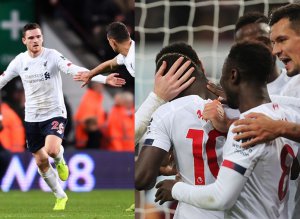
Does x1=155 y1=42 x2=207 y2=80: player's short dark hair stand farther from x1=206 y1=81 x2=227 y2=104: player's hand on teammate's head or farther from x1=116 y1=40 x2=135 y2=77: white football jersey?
x1=116 y1=40 x2=135 y2=77: white football jersey

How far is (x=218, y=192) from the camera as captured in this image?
2.05m

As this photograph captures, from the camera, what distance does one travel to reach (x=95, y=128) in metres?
5.77

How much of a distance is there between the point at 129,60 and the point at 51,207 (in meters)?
0.93

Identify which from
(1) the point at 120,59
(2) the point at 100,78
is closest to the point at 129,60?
(1) the point at 120,59

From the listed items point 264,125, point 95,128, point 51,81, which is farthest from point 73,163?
point 264,125

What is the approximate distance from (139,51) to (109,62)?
2.99ft

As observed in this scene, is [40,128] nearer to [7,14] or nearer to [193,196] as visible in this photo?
[193,196]

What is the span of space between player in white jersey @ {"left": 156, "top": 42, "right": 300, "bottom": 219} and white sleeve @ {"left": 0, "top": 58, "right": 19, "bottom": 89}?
3.99ft

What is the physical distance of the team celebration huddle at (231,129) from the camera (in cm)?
207

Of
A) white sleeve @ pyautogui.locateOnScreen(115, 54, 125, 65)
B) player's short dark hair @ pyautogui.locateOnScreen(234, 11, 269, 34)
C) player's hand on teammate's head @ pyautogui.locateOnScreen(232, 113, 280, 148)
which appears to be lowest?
player's hand on teammate's head @ pyautogui.locateOnScreen(232, 113, 280, 148)

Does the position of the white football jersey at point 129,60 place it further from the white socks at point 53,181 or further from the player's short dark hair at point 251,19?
the white socks at point 53,181

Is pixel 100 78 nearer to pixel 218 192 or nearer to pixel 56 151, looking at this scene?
pixel 56 151

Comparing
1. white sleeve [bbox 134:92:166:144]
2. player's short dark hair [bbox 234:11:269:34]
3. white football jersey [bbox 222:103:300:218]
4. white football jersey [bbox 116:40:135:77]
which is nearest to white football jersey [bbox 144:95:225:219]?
white sleeve [bbox 134:92:166:144]

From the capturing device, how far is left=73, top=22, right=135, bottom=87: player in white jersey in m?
3.03
